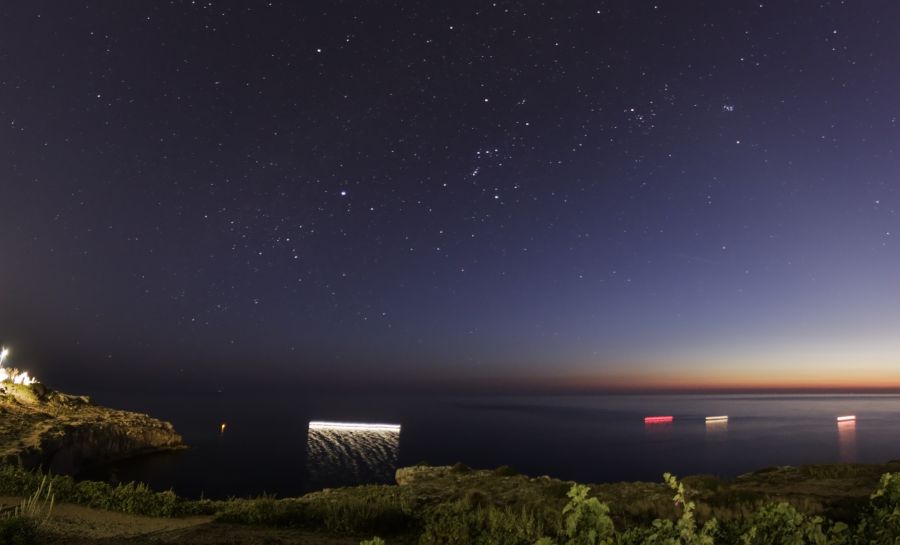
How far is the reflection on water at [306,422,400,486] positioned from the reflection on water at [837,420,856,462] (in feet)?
291

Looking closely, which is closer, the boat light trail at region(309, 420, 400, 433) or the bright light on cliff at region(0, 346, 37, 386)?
the bright light on cliff at region(0, 346, 37, 386)

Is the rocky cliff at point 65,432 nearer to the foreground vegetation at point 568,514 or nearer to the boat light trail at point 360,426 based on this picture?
the foreground vegetation at point 568,514

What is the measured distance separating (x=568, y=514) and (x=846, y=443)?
6338 inches

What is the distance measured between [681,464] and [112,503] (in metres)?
105

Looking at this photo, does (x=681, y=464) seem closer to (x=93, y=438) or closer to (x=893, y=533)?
(x=93, y=438)

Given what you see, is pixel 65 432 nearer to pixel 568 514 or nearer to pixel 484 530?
pixel 484 530

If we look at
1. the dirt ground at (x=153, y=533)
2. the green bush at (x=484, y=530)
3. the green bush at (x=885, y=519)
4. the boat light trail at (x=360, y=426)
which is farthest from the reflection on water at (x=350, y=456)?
the green bush at (x=885, y=519)

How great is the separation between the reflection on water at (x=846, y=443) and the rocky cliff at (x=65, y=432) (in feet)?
407

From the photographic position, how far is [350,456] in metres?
99.9

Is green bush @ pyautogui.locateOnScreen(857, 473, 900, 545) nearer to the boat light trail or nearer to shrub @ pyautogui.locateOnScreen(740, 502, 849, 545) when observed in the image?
shrub @ pyautogui.locateOnScreen(740, 502, 849, 545)

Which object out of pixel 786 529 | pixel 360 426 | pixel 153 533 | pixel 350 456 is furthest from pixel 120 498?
pixel 360 426

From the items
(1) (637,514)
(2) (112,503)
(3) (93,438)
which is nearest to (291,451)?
(3) (93,438)

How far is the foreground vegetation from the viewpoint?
623 cm

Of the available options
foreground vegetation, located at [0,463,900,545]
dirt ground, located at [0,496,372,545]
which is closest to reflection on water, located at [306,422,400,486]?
foreground vegetation, located at [0,463,900,545]
